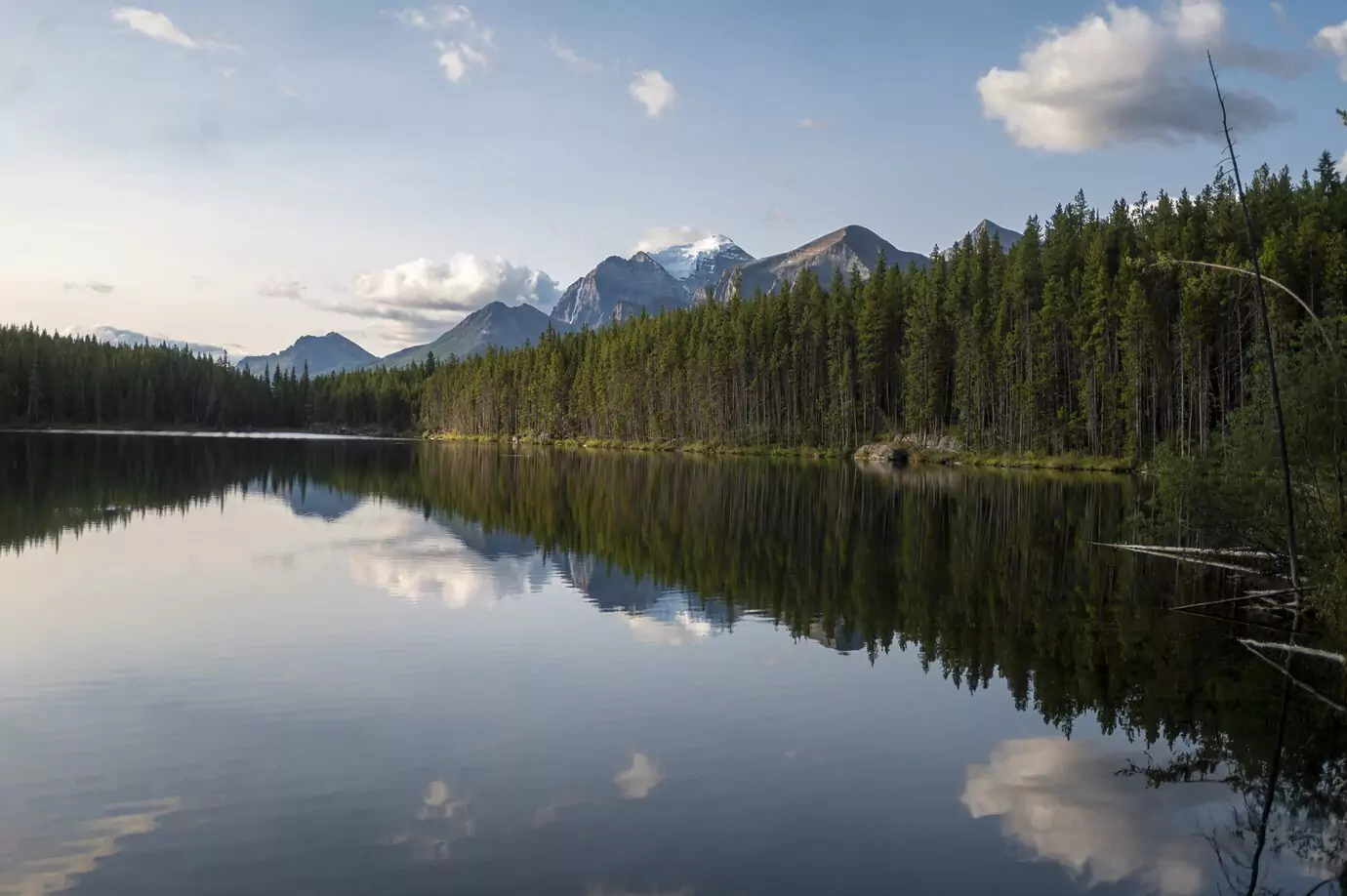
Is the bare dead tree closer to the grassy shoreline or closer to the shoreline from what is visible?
the shoreline

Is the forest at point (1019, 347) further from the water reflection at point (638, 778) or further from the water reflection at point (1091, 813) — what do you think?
the water reflection at point (638, 778)

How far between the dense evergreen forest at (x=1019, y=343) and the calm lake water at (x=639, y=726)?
28.4 metres

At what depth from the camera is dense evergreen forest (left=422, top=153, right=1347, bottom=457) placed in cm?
6838

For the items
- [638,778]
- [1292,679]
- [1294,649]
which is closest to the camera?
[638,778]

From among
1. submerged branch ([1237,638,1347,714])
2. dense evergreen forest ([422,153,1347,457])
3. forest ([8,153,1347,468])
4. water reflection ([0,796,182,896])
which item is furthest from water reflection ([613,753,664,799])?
dense evergreen forest ([422,153,1347,457])

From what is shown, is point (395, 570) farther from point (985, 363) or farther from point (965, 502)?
point (985, 363)

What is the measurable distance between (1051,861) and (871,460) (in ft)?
284

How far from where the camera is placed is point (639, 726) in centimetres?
1300

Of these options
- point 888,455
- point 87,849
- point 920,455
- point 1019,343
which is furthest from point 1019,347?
point 87,849

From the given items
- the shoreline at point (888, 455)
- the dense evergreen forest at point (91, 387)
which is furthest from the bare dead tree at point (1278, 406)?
the dense evergreen forest at point (91, 387)

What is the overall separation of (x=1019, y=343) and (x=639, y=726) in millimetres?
80977

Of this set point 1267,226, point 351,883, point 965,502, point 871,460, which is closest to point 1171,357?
point 1267,226

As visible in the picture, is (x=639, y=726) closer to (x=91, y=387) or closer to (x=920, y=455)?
(x=920, y=455)

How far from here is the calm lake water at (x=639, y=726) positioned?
901 centimetres
